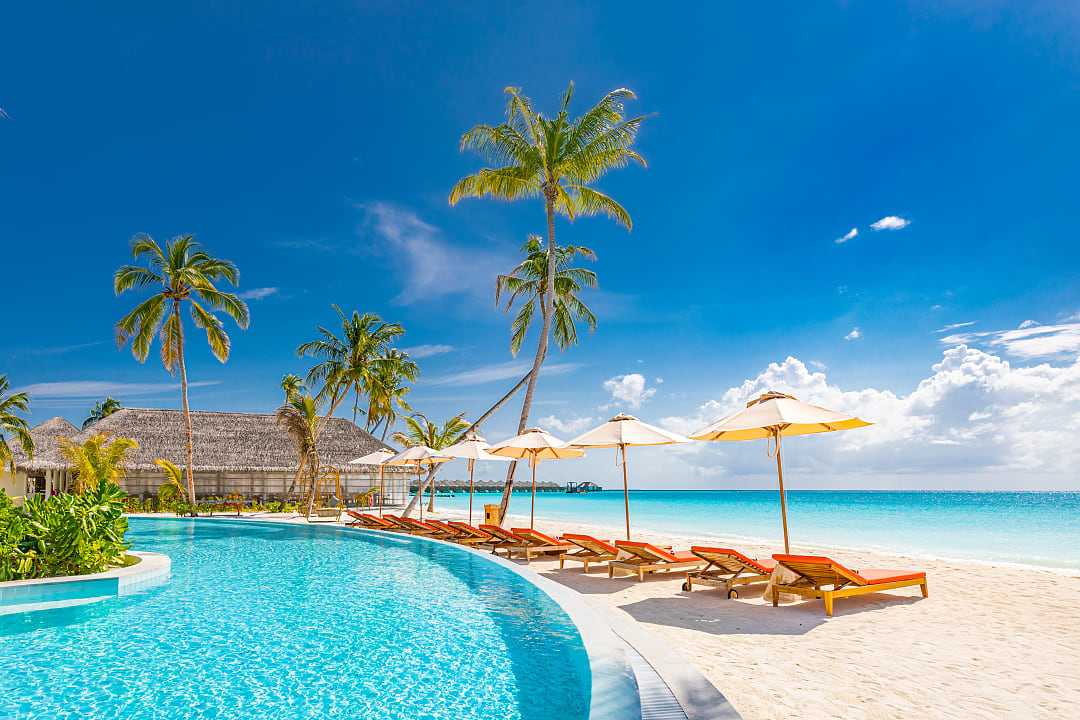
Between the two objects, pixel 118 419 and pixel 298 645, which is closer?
pixel 298 645

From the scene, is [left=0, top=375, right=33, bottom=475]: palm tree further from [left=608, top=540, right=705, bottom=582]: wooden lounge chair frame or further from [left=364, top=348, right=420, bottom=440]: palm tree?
[left=608, top=540, right=705, bottom=582]: wooden lounge chair frame

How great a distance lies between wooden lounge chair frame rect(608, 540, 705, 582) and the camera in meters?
8.34

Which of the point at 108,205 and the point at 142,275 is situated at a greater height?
the point at 108,205

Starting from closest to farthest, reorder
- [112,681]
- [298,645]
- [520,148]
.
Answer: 1. [112,681]
2. [298,645]
3. [520,148]

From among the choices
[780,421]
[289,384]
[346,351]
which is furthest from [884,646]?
[289,384]

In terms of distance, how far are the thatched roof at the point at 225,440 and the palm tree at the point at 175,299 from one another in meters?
4.45

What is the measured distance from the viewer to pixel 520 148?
48.9 ft

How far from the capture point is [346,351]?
27422mm

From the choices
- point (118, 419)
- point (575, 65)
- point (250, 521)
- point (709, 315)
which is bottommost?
point (250, 521)

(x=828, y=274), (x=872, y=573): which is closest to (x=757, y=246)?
(x=828, y=274)

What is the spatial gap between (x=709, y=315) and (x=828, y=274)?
4.17 meters

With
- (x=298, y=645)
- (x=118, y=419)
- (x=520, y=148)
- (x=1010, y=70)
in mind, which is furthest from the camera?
(x=118, y=419)

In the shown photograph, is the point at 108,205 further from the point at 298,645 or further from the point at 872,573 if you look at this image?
the point at 872,573

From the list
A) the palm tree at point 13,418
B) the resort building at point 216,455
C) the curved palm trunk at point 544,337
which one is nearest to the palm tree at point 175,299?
the resort building at point 216,455
